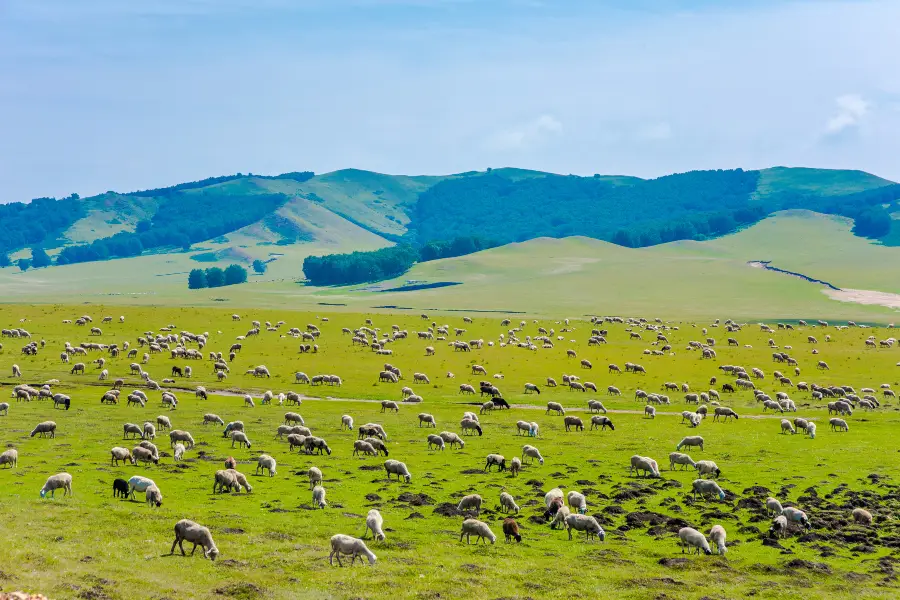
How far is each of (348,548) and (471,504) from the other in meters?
6.48

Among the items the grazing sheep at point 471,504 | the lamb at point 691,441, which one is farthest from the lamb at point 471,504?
the lamb at point 691,441

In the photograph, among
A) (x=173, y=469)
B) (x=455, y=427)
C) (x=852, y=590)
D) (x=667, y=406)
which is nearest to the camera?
(x=852, y=590)

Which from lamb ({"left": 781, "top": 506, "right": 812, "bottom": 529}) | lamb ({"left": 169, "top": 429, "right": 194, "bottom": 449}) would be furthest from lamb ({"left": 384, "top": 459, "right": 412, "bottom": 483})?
lamb ({"left": 781, "top": 506, "right": 812, "bottom": 529})

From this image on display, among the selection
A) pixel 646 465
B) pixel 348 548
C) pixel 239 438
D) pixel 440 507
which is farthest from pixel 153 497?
pixel 646 465

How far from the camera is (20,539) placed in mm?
22234

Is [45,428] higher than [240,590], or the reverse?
[45,428]

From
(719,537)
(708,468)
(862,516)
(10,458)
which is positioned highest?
(10,458)

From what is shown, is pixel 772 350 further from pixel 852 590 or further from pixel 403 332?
pixel 852 590

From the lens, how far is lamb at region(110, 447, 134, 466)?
3256cm

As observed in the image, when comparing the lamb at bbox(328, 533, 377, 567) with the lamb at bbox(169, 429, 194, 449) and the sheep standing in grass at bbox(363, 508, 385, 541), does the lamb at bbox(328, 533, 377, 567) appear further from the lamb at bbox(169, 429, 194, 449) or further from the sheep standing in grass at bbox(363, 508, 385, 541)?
the lamb at bbox(169, 429, 194, 449)

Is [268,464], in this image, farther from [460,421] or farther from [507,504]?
[460,421]

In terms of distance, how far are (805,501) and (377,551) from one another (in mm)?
15696

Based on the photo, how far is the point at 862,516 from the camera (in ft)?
89.1

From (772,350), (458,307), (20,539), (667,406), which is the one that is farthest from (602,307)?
(20,539)
